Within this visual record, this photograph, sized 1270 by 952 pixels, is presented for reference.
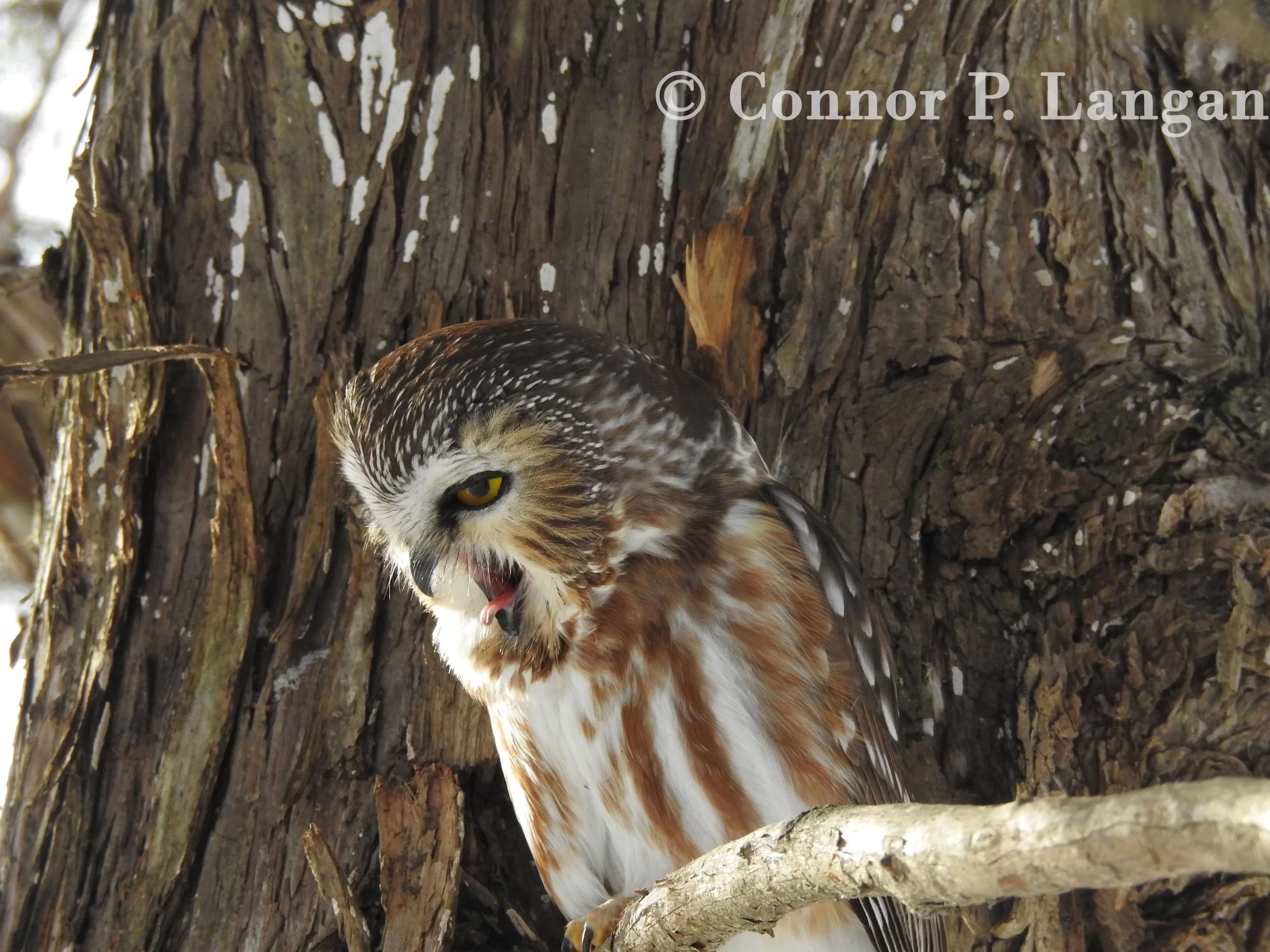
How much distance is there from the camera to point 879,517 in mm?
2354

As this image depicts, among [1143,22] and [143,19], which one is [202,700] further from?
[1143,22]

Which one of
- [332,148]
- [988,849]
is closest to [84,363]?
[332,148]

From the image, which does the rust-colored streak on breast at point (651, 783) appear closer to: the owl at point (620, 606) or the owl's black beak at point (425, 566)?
the owl at point (620, 606)

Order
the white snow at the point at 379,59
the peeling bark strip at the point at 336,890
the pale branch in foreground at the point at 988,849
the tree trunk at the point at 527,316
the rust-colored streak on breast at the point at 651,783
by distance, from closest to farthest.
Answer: the pale branch in foreground at the point at 988,849
the peeling bark strip at the point at 336,890
the rust-colored streak on breast at the point at 651,783
the tree trunk at the point at 527,316
the white snow at the point at 379,59

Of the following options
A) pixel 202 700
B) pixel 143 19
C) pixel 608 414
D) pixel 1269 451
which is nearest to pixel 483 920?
pixel 202 700

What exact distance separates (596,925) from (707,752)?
0.41 meters

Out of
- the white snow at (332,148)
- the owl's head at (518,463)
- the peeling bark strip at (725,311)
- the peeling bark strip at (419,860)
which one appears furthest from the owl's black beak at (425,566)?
the white snow at (332,148)

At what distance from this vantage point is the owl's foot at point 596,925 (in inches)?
82.0

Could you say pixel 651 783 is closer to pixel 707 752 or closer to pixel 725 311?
pixel 707 752

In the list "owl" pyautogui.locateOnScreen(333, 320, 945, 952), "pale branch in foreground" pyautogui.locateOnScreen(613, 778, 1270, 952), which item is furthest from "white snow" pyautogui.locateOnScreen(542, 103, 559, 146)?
"pale branch in foreground" pyautogui.locateOnScreen(613, 778, 1270, 952)

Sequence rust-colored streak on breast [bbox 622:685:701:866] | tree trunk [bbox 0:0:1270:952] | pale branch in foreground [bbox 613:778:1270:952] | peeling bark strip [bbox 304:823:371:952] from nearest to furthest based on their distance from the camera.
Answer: pale branch in foreground [bbox 613:778:1270:952]
peeling bark strip [bbox 304:823:371:952]
rust-colored streak on breast [bbox 622:685:701:866]
tree trunk [bbox 0:0:1270:952]

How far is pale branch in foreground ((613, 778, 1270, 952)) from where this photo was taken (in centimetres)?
83

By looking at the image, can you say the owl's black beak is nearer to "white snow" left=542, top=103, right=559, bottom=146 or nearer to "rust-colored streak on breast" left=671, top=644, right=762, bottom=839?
"rust-colored streak on breast" left=671, top=644, right=762, bottom=839

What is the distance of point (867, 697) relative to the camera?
6.95 ft
